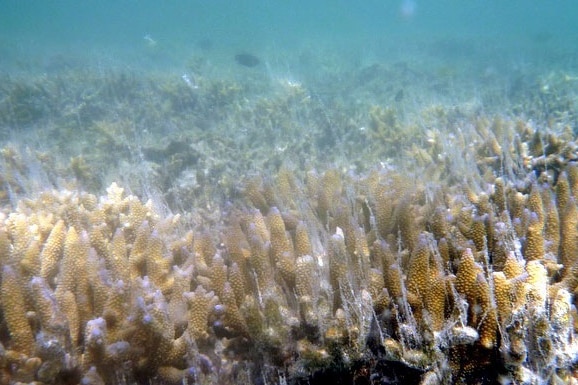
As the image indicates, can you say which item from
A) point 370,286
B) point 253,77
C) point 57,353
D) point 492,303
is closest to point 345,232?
point 370,286

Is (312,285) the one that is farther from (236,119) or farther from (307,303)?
(236,119)

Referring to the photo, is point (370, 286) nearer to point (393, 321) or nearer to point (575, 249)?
point (393, 321)

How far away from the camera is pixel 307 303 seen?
2271mm

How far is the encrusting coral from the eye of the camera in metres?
1.98

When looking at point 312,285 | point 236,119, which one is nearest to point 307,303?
point 312,285

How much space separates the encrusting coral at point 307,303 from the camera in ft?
6.48

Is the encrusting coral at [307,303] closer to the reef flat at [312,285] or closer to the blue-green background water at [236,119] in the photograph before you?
the reef flat at [312,285]

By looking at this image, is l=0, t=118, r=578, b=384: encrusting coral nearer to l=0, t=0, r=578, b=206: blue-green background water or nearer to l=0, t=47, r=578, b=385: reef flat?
l=0, t=47, r=578, b=385: reef flat

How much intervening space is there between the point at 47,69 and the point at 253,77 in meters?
11.6

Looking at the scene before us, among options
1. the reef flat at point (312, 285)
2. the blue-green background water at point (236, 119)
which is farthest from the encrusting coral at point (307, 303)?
the blue-green background water at point (236, 119)

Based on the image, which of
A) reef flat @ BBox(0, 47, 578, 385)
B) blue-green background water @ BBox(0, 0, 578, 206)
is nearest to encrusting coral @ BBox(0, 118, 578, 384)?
reef flat @ BBox(0, 47, 578, 385)

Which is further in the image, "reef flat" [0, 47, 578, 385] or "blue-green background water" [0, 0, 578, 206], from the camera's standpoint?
"blue-green background water" [0, 0, 578, 206]

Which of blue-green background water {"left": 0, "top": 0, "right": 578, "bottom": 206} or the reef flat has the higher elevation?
blue-green background water {"left": 0, "top": 0, "right": 578, "bottom": 206}

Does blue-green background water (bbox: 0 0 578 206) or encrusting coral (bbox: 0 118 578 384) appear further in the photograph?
blue-green background water (bbox: 0 0 578 206)
